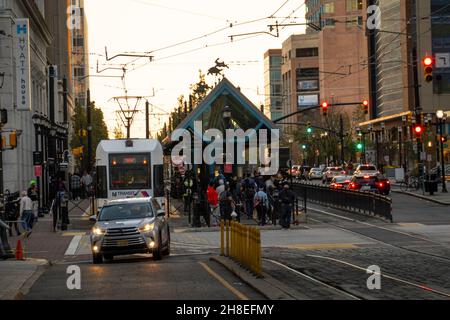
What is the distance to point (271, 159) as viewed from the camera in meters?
46.1

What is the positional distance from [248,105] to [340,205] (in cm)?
830

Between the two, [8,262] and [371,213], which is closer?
[8,262]

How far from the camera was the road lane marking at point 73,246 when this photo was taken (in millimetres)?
30188

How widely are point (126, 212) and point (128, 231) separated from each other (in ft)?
3.51

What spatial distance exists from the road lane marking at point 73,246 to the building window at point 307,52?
5840 inches

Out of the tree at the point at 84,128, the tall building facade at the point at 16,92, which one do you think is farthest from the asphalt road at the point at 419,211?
the tree at the point at 84,128

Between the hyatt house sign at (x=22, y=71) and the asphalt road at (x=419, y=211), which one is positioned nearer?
the asphalt road at (x=419, y=211)

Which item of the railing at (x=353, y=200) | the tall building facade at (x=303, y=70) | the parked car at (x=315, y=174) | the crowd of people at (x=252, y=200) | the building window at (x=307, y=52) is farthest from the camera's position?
the building window at (x=307, y=52)

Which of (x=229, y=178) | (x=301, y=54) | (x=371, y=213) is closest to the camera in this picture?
(x=371, y=213)

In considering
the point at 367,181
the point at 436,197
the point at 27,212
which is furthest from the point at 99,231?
the point at 367,181

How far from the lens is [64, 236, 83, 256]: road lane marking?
99.0 ft

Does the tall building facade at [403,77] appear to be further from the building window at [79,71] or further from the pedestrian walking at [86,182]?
the building window at [79,71]
